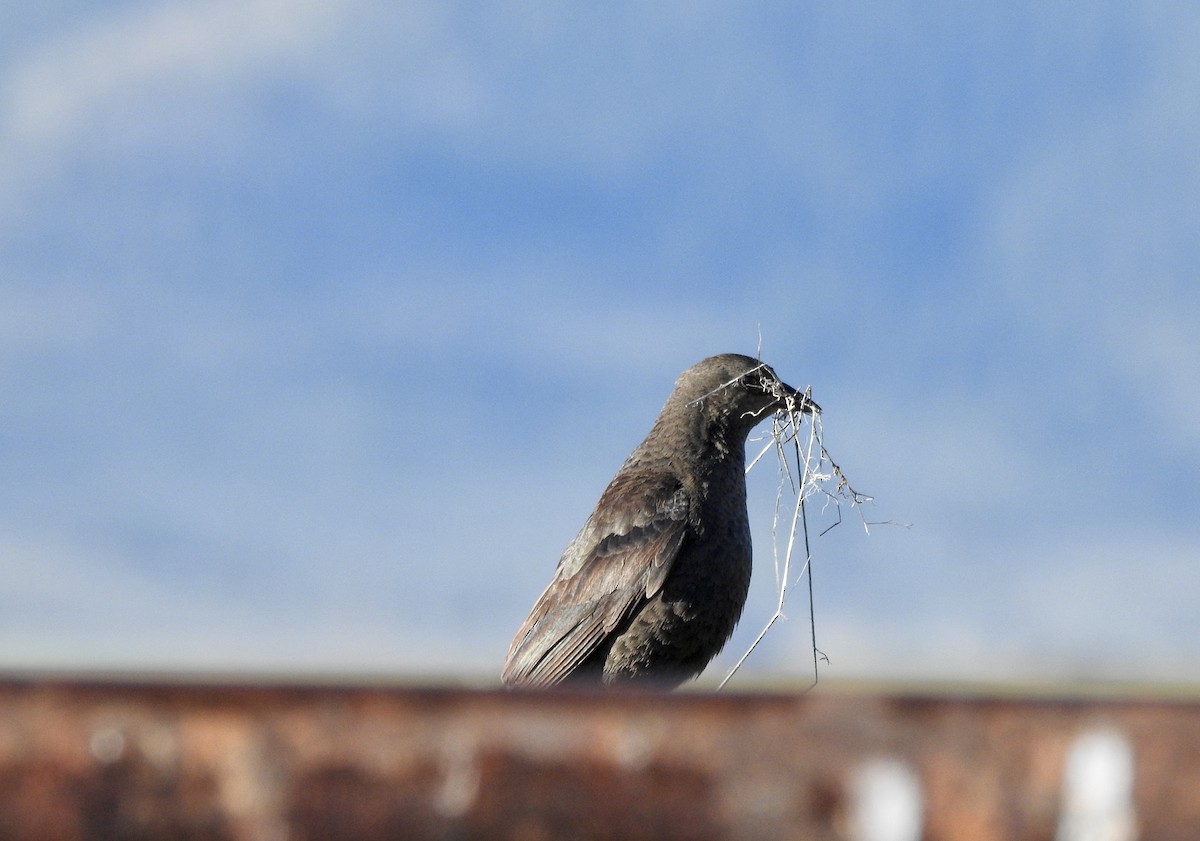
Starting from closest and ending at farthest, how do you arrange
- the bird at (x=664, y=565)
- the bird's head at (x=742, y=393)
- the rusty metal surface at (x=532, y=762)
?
the rusty metal surface at (x=532, y=762)
the bird at (x=664, y=565)
the bird's head at (x=742, y=393)

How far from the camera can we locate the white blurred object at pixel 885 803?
4.30ft

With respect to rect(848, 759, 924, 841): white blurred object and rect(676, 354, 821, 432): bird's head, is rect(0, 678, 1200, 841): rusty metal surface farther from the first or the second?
rect(676, 354, 821, 432): bird's head

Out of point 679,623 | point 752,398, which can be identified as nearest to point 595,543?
point 679,623

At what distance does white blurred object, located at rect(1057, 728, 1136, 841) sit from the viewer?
51.2 inches

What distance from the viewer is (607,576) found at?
21.6ft

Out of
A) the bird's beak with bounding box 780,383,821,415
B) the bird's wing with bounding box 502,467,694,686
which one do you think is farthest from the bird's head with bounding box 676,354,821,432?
the bird's wing with bounding box 502,467,694,686

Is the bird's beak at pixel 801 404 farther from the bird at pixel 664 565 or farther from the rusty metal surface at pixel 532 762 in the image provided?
the rusty metal surface at pixel 532 762

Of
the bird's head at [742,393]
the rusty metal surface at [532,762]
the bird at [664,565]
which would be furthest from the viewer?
the bird's head at [742,393]

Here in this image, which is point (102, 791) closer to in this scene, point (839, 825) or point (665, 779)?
point (665, 779)

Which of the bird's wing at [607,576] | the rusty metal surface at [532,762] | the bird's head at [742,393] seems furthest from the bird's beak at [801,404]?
the rusty metal surface at [532,762]

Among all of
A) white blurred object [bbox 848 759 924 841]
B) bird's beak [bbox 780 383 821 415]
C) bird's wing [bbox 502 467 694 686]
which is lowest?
white blurred object [bbox 848 759 924 841]

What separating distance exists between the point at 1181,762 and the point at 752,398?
584 centimetres

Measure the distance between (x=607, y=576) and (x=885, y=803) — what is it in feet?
17.3

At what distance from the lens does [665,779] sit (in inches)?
51.8
